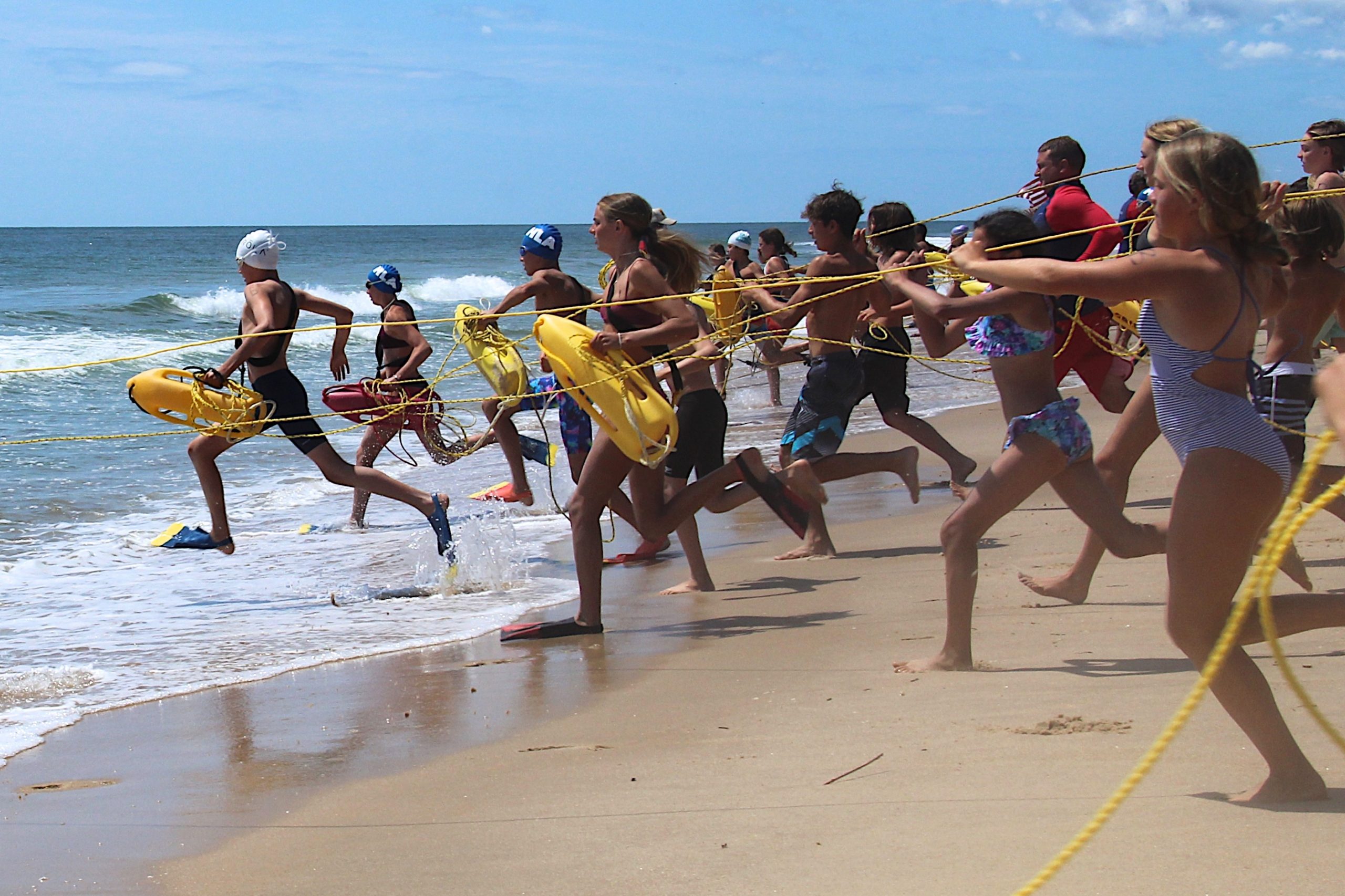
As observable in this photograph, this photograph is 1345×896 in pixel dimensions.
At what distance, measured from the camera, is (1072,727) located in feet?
11.4

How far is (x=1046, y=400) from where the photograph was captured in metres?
4.17

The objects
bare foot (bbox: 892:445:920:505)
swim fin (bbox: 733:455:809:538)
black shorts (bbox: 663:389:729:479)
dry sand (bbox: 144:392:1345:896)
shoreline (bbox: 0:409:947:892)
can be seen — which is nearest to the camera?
dry sand (bbox: 144:392:1345:896)

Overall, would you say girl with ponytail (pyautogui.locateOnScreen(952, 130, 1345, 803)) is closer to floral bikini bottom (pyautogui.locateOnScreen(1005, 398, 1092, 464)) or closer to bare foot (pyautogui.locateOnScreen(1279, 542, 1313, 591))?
floral bikini bottom (pyautogui.locateOnScreen(1005, 398, 1092, 464))

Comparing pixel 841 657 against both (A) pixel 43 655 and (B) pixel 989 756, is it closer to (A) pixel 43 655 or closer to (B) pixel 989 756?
(B) pixel 989 756

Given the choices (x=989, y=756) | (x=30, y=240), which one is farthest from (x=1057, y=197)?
(x=30, y=240)

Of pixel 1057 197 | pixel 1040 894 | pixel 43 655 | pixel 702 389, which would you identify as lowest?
pixel 43 655

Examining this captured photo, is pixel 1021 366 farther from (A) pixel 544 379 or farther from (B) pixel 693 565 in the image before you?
(A) pixel 544 379

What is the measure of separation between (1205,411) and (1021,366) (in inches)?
52.6

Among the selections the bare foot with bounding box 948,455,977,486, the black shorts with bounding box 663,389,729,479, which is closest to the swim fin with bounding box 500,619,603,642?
the black shorts with bounding box 663,389,729,479

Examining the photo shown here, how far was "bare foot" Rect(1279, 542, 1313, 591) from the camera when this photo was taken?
4.59 metres

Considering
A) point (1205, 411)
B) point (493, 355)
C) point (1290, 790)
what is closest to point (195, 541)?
point (493, 355)

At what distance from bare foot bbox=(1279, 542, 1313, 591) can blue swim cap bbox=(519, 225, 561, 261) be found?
385 cm

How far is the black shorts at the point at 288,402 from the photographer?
269 inches

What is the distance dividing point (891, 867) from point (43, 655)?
4059mm
